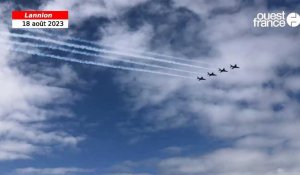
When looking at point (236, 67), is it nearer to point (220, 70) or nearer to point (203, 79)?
point (220, 70)

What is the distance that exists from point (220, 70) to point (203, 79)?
31.9ft

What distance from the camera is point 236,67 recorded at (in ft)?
436

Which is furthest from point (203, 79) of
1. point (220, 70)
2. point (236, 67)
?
point (236, 67)

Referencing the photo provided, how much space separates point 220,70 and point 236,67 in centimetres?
848

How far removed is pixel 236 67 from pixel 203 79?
58.9 ft

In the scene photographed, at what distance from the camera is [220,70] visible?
132625mm

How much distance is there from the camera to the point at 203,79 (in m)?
134
